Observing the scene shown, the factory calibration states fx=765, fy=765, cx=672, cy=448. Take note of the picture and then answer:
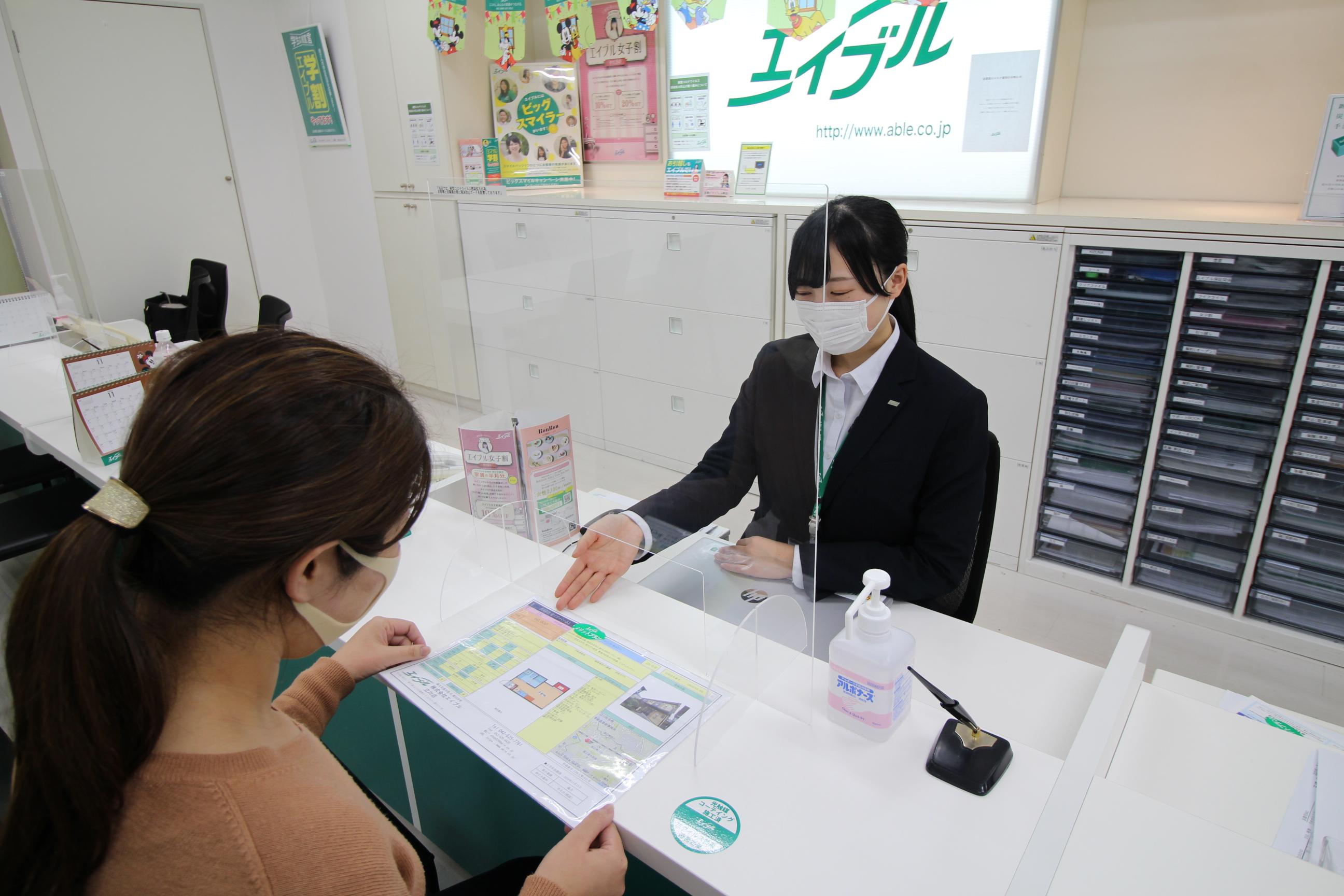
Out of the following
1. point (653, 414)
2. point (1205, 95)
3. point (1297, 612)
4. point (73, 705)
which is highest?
point (1205, 95)

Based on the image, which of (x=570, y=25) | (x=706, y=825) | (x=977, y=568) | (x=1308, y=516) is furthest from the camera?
(x=570, y=25)

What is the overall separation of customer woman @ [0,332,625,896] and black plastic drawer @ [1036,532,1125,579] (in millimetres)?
2459

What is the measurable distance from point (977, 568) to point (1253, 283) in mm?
1442

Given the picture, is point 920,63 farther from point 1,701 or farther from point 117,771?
point 1,701

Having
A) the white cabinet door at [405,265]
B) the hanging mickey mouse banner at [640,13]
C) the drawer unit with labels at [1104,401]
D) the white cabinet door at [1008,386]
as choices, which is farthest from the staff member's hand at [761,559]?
the white cabinet door at [405,265]

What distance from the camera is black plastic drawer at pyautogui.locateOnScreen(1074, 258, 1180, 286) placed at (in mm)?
2301

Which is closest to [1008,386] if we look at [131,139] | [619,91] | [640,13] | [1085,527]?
[1085,527]

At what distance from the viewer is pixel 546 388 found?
1.62 m

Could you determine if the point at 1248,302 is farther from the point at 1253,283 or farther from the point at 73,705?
the point at 73,705

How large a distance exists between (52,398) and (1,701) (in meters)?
1.12

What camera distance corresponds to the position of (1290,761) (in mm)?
957

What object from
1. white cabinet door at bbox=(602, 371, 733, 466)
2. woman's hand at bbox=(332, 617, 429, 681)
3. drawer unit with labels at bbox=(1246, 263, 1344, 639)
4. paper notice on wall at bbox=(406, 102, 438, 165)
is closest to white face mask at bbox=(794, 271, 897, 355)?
white cabinet door at bbox=(602, 371, 733, 466)

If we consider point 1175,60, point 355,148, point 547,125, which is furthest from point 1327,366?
point 355,148

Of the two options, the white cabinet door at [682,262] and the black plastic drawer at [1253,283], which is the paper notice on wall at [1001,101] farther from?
the white cabinet door at [682,262]
